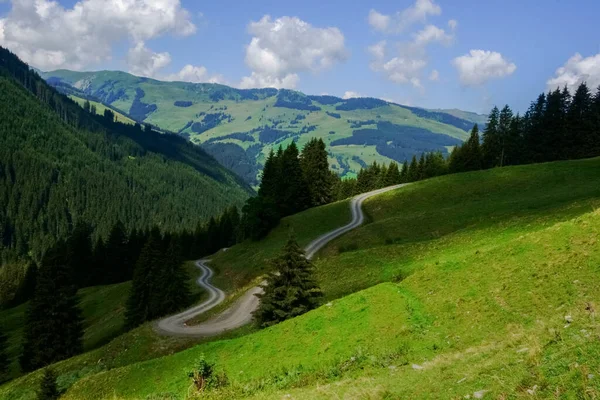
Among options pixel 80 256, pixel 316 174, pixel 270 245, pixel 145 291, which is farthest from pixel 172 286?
pixel 80 256

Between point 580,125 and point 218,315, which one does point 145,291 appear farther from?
point 580,125

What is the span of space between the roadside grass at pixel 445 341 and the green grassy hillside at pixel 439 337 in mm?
55

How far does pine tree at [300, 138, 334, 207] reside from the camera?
90.1 m

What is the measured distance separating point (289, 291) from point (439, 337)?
12198 millimetres

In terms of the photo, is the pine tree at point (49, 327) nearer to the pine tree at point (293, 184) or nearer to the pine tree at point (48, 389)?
the pine tree at point (48, 389)

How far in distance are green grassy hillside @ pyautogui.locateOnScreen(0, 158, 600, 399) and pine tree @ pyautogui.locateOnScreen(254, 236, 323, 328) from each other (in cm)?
327

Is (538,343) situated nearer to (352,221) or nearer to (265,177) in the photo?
(352,221)

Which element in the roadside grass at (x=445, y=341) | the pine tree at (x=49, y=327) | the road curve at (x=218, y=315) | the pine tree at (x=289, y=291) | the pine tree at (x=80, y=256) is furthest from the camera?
the pine tree at (x=80, y=256)

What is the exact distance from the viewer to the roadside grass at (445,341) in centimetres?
1022

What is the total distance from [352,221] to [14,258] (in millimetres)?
195660

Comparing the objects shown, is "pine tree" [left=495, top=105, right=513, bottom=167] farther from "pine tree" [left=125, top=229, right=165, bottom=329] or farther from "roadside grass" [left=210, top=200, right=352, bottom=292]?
"pine tree" [left=125, top=229, right=165, bottom=329]

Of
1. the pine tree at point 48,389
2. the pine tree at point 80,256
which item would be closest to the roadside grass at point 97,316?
the pine tree at point 80,256

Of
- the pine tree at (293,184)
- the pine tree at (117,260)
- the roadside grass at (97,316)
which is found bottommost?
the roadside grass at (97,316)

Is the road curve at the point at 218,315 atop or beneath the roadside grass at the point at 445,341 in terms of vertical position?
beneath
